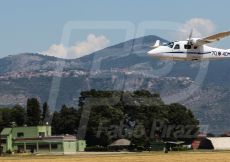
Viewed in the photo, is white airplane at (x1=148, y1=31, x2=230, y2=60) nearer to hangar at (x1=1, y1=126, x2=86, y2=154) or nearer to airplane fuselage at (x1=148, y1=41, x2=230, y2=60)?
airplane fuselage at (x1=148, y1=41, x2=230, y2=60)

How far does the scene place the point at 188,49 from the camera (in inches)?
3164

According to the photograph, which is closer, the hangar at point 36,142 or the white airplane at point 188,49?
the white airplane at point 188,49

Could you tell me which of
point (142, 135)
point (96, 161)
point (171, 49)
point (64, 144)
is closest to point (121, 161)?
point (96, 161)

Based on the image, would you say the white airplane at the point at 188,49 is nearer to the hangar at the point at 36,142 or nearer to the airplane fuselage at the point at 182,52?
the airplane fuselage at the point at 182,52

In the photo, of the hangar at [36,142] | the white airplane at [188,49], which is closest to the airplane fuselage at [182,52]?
the white airplane at [188,49]

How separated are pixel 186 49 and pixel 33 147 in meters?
111

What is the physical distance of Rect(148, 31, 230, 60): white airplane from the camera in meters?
79.8

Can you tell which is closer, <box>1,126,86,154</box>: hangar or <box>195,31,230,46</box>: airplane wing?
<box>195,31,230,46</box>: airplane wing

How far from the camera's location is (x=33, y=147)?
607 ft

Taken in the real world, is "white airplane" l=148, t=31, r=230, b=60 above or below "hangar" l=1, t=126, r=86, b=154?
above

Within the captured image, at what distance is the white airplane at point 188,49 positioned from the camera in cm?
7981

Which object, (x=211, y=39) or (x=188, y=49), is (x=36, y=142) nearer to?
(x=188, y=49)

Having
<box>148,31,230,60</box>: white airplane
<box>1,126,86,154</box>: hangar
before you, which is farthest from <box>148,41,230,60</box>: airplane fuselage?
<box>1,126,86,154</box>: hangar

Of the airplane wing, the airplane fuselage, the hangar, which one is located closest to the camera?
the airplane wing
